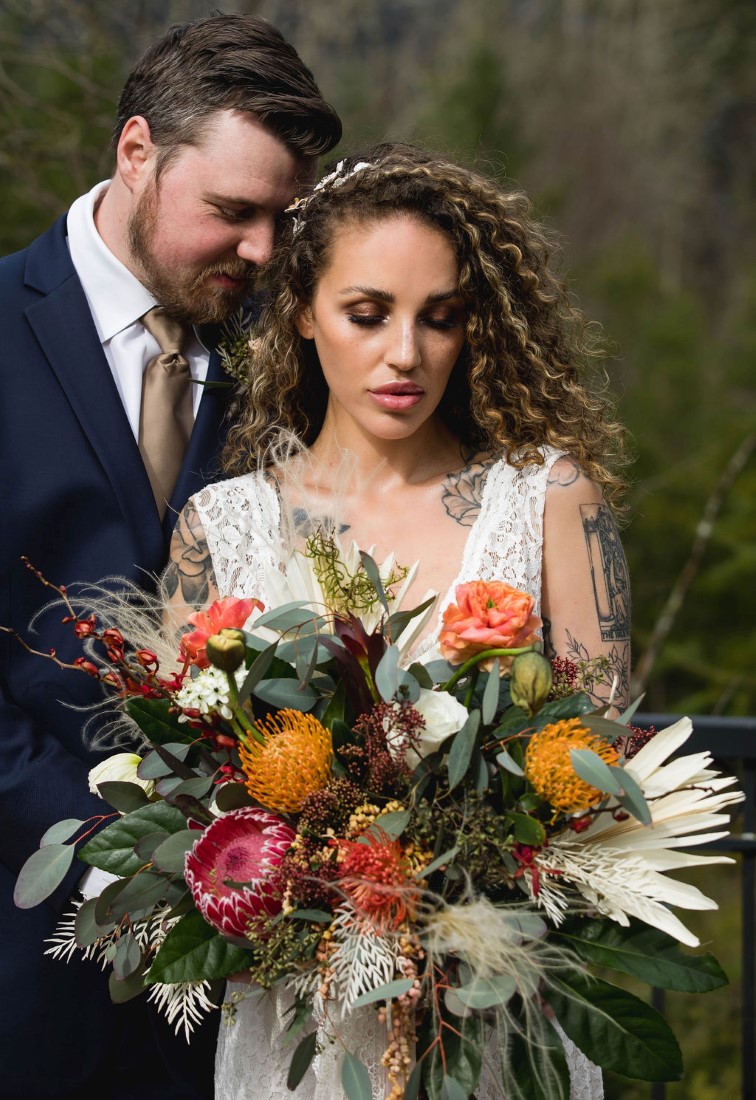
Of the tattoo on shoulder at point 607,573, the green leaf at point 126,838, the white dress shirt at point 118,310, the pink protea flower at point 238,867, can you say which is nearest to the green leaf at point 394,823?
the pink protea flower at point 238,867

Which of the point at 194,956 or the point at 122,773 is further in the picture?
the point at 122,773

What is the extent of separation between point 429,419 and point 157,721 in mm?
982

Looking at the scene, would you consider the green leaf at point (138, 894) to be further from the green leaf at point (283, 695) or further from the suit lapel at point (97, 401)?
the suit lapel at point (97, 401)

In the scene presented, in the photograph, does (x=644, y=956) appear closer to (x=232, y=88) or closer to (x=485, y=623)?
(x=485, y=623)

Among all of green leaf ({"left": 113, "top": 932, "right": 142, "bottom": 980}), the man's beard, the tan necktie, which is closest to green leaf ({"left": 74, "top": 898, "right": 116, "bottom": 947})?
green leaf ({"left": 113, "top": 932, "right": 142, "bottom": 980})

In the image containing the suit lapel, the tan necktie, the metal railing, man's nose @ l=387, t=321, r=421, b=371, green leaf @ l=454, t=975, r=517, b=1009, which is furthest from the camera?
the metal railing

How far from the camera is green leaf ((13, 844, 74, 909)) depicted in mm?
1711

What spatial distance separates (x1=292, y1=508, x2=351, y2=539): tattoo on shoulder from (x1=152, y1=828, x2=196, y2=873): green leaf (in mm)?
487

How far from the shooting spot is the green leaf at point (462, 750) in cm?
151

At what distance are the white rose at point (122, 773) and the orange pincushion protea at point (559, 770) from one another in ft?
1.94

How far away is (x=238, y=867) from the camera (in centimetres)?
154

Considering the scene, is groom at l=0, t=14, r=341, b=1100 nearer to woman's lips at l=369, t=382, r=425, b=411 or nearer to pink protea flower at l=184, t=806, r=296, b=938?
woman's lips at l=369, t=382, r=425, b=411

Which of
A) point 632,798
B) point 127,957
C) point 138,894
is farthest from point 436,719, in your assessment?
point 127,957

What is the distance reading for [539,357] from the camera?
7.87 ft
